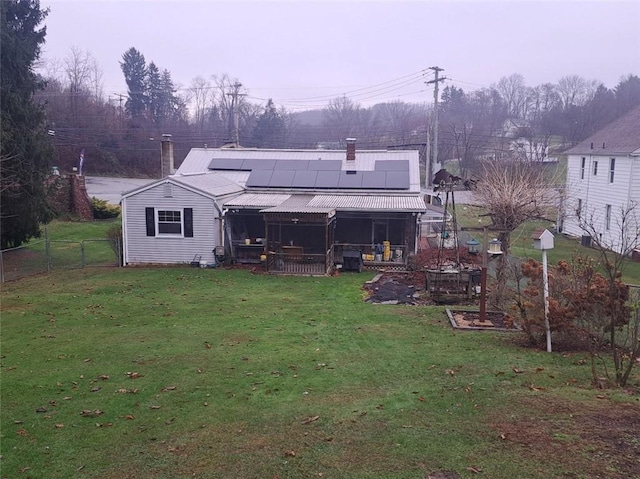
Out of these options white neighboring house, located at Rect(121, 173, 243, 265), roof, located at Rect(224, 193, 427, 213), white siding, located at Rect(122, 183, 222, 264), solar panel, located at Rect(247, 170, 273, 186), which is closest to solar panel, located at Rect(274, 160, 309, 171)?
solar panel, located at Rect(247, 170, 273, 186)

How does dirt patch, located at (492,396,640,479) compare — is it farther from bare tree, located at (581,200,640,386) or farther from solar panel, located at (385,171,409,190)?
solar panel, located at (385,171,409,190)

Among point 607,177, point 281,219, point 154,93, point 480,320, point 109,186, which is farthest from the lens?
point 154,93

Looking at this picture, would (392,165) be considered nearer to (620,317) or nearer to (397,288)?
(397,288)

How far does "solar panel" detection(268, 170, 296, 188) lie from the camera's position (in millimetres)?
26500

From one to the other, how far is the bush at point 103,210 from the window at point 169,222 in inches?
590

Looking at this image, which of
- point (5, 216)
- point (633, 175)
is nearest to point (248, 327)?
point (5, 216)

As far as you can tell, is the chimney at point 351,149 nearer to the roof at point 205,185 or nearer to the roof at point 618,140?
the roof at point 205,185

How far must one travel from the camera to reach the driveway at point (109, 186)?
139ft

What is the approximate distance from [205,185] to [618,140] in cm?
2261

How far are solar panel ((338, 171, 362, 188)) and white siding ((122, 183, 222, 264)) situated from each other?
6.83 m

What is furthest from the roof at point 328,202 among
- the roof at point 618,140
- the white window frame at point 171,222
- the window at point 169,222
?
the roof at point 618,140

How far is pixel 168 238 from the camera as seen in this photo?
22594 mm

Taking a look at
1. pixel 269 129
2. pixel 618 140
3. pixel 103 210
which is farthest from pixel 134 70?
pixel 618 140

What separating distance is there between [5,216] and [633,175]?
29.2 m
